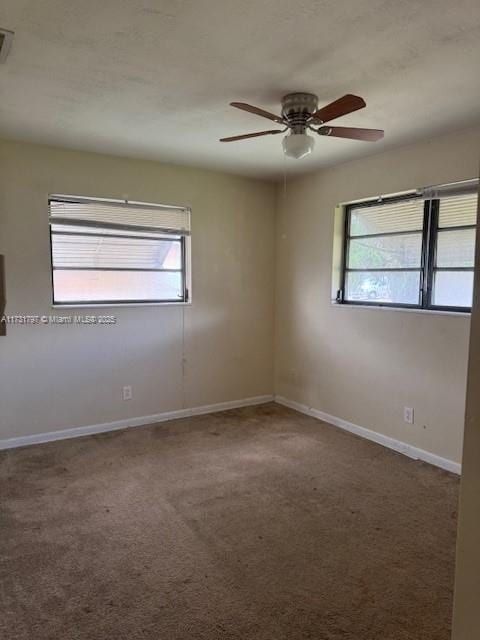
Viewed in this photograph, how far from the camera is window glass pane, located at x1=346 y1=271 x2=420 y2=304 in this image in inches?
131

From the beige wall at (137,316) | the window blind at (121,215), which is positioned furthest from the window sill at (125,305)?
the window blind at (121,215)

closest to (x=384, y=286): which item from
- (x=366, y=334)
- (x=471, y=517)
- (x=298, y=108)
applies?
(x=366, y=334)

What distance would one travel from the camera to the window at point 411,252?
298cm

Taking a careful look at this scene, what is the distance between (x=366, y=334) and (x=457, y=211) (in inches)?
47.0

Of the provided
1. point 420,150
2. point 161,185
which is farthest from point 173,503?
point 420,150

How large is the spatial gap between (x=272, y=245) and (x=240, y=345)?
45.2 inches

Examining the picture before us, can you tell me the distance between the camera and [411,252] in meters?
3.31

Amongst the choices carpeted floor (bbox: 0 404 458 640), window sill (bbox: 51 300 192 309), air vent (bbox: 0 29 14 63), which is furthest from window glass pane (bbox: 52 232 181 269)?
air vent (bbox: 0 29 14 63)

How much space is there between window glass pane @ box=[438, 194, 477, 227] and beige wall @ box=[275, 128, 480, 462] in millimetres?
164

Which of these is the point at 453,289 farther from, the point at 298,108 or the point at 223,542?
the point at 223,542

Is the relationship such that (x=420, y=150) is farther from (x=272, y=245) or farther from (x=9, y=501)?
(x=9, y=501)

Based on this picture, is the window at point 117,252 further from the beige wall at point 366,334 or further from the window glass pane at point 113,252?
the beige wall at point 366,334

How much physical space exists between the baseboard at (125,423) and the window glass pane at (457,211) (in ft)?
8.47

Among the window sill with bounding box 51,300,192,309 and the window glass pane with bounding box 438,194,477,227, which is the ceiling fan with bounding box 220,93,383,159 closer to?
the window glass pane with bounding box 438,194,477,227
